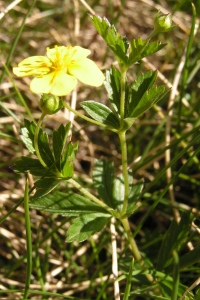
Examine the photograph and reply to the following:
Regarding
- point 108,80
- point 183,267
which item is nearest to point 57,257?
point 183,267

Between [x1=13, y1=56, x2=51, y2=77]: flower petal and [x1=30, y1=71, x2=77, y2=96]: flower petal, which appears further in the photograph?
[x1=13, y1=56, x2=51, y2=77]: flower petal

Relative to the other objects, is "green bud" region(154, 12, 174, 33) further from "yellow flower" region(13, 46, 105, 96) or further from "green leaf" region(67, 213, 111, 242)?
"green leaf" region(67, 213, 111, 242)

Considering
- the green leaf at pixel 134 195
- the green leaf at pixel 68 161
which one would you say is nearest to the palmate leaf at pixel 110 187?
the green leaf at pixel 134 195

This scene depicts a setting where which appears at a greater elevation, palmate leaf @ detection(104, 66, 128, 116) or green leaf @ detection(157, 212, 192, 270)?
palmate leaf @ detection(104, 66, 128, 116)

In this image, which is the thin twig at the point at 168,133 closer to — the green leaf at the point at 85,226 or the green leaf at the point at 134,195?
the green leaf at the point at 134,195

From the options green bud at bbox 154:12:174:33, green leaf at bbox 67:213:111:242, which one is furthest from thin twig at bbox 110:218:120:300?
green bud at bbox 154:12:174:33

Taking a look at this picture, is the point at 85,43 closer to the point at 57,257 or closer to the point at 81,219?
the point at 57,257
